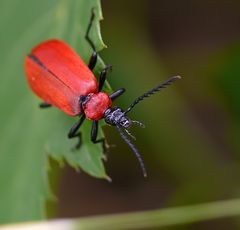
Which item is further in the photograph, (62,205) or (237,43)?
(62,205)

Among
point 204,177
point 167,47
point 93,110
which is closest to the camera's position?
point 93,110

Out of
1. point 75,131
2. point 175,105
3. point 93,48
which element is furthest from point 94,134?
point 175,105

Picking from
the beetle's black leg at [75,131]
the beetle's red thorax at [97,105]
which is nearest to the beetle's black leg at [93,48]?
the beetle's red thorax at [97,105]

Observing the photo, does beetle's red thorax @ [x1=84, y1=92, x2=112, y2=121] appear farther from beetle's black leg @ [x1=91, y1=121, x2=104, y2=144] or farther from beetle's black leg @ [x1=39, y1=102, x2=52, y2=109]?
beetle's black leg @ [x1=39, y1=102, x2=52, y2=109]

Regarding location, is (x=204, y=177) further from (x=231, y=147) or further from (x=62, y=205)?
(x=62, y=205)

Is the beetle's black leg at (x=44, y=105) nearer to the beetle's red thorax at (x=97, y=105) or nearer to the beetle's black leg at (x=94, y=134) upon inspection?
the beetle's red thorax at (x=97, y=105)

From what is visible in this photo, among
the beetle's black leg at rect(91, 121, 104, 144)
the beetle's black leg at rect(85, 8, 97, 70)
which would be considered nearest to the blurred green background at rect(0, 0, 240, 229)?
the beetle's black leg at rect(91, 121, 104, 144)

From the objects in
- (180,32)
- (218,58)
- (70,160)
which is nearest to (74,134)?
(70,160)
